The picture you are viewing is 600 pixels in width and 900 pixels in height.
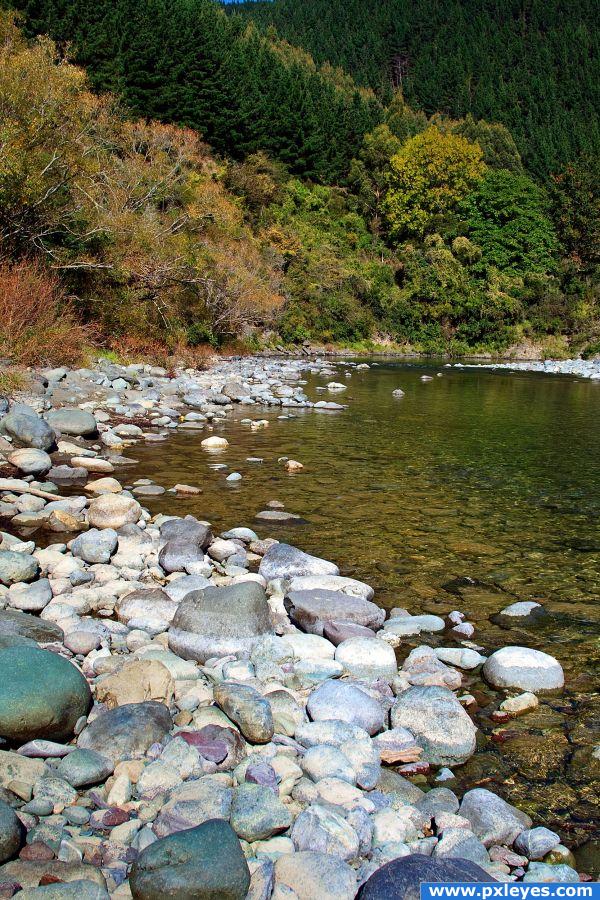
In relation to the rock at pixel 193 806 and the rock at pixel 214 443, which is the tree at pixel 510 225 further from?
the rock at pixel 193 806

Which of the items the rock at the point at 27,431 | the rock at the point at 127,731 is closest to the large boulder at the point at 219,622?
the rock at the point at 127,731

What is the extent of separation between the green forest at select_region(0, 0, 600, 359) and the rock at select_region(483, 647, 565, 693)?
517 inches

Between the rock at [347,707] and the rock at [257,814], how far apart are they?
0.80 metres

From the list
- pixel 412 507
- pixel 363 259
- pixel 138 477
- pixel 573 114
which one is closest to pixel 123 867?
pixel 412 507

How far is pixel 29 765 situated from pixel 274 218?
53.1 m

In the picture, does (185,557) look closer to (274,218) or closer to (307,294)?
(307,294)

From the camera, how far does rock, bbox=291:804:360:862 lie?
2.75 m

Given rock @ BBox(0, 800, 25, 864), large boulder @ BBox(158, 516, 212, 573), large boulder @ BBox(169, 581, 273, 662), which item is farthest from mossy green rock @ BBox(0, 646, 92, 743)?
large boulder @ BBox(158, 516, 212, 573)

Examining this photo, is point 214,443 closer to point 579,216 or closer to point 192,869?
point 192,869

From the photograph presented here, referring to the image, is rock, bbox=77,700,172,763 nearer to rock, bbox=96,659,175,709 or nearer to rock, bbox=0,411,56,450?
rock, bbox=96,659,175,709

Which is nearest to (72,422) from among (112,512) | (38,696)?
(112,512)

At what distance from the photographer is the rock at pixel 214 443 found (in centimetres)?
1155

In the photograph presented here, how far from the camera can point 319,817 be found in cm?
285

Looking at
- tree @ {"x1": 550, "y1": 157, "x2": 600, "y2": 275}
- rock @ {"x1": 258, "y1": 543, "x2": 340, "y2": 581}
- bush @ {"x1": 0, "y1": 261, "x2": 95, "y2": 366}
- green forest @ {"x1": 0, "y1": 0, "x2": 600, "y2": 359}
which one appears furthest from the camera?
tree @ {"x1": 550, "y1": 157, "x2": 600, "y2": 275}
